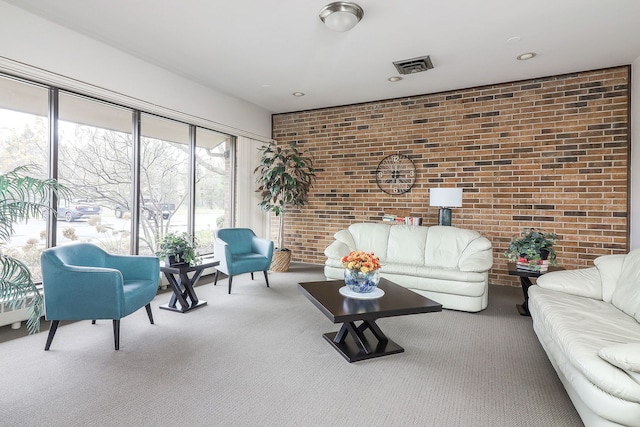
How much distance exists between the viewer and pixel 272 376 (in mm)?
2184

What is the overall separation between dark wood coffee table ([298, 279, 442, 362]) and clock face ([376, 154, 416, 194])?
8.38 ft

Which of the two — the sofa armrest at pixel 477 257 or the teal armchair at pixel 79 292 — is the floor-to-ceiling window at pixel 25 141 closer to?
the teal armchair at pixel 79 292

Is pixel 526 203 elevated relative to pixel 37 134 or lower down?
lower down

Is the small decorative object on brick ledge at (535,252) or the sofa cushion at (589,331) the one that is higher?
the small decorative object on brick ledge at (535,252)

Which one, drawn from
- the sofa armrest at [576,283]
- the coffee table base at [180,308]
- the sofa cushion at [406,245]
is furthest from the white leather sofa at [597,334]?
the coffee table base at [180,308]

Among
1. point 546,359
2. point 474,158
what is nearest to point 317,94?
point 474,158

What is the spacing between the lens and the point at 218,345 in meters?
2.64

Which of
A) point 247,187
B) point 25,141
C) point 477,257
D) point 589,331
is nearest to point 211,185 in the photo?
point 247,187

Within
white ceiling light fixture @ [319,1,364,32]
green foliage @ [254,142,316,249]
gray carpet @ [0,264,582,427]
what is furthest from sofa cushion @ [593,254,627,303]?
green foliage @ [254,142,316,249]

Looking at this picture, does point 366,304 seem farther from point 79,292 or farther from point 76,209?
point 76,209

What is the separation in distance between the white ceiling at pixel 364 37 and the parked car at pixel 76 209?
1.68 meters

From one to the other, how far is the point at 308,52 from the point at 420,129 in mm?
2220

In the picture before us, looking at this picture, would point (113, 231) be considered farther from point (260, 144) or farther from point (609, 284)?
point (609, 284)

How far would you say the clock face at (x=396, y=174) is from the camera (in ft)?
16.8
